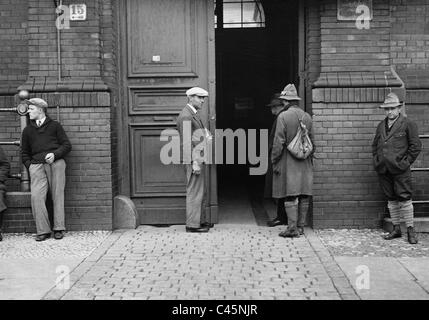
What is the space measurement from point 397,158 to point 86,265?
378cm

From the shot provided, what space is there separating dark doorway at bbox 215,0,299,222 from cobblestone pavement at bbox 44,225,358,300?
245 inches

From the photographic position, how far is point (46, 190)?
717 centimetres

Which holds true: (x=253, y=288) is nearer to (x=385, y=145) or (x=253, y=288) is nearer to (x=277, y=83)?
(x=385, y=145)

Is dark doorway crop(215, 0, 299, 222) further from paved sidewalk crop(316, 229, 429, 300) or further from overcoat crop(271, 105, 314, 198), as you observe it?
paved sidewalk crop(316, 229, 429, 300)

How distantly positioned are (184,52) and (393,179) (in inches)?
127

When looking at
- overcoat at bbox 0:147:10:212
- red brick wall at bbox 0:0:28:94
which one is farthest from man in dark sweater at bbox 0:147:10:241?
red brick wall at bbox 0:0:28:94

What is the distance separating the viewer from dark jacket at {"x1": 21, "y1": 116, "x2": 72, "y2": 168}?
7.09m

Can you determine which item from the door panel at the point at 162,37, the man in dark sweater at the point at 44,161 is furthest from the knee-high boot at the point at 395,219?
the man in dark sweater at the point at 44,161

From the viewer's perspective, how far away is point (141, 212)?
7945 millimetres

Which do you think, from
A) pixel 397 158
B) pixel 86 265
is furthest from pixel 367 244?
pixel 86 265

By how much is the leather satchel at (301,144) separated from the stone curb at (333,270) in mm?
1044
